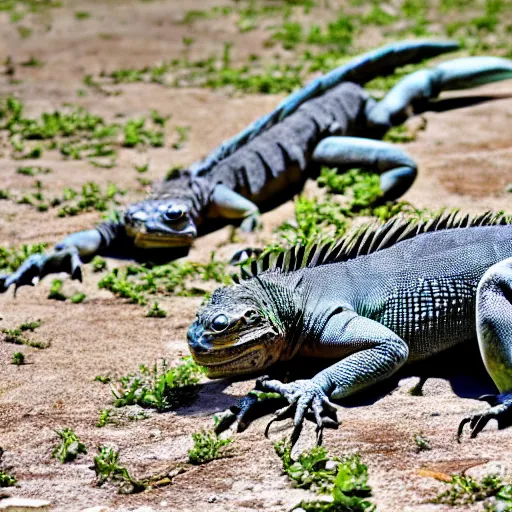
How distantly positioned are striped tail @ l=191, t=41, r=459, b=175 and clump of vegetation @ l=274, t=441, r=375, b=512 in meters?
4.61

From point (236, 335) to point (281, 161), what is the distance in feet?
13.2

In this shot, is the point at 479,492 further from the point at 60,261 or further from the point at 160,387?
the point at 60,261

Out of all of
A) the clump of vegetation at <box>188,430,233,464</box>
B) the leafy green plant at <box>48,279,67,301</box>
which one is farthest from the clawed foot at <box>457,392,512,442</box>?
the leafy green plant at <box>48,279,67,301</box>

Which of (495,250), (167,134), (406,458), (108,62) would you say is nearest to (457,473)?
(406,458)

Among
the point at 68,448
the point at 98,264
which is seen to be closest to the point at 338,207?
the point at 98,264

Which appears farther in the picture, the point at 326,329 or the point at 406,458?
the point at 326,329

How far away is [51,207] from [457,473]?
207 inches

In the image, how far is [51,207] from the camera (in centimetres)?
843

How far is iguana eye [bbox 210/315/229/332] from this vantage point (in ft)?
16.3

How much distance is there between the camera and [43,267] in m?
7.34

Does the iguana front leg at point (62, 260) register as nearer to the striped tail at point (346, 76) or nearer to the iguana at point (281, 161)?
the iguana at point (281, 161)

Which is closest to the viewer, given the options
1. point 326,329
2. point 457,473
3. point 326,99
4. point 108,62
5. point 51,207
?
point 457,473

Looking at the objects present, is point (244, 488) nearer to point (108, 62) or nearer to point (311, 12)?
point (108, 62)

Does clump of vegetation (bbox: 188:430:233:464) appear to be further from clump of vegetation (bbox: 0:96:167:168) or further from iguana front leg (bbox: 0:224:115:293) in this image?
clump of vegetation (bbox: 0:96:167:168)
